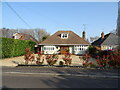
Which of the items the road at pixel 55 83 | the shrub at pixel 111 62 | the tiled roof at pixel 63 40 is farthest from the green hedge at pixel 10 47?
the shrub at pixel 111 62

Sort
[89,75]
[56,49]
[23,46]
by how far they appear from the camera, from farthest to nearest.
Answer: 1. [56,49]
2. [23,46]
3. [89,75]

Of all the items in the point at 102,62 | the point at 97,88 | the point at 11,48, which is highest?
the point at 11,48

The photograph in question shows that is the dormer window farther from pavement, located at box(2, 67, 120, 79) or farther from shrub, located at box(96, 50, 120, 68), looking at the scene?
pavement, located at box(2, 67, 120, 79)

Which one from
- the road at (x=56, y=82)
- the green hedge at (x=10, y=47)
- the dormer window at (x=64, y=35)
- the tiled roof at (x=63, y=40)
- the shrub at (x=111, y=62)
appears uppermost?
the dormer window at (x=64, y=35)

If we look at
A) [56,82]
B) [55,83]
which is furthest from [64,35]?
[55,83]

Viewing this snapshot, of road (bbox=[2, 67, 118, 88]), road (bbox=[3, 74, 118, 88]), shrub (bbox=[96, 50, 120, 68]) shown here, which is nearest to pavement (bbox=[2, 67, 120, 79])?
road (bbox=[2, 67, 118, 88])

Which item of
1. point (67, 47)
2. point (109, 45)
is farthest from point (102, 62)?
point (109, 45)

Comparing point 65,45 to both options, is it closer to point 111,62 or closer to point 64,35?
point 64,35

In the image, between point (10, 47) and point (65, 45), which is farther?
point (65, 45)

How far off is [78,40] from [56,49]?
5930mm

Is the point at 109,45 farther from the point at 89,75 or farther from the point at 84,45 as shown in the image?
the point at 89,75

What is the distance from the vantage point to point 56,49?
96.2ft

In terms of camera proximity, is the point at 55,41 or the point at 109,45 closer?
the point at 55,41

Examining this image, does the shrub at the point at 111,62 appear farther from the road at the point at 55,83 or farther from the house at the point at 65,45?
the house at the point at 65,45
